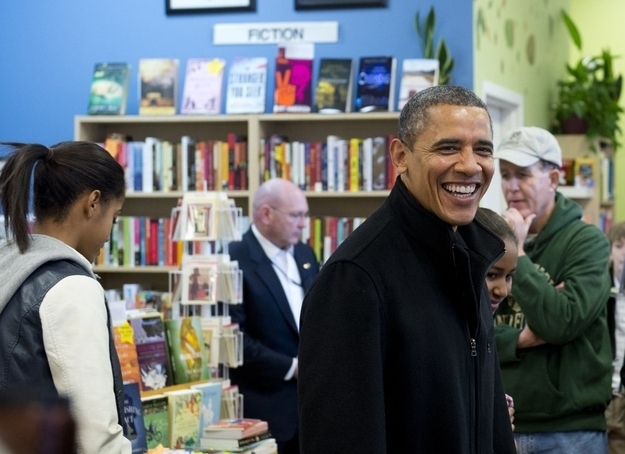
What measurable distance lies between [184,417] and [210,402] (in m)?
0.25

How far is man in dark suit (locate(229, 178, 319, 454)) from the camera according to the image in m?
4.24

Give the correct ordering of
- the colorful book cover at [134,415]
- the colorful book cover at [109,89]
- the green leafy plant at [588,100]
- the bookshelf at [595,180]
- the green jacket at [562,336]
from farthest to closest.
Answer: the green leafy plant at [588,100] < the bookshelf at [595,180] < the colorful book cover at [109,89] < the colorful book cover at [134,415] < the green jacket at [562,336]

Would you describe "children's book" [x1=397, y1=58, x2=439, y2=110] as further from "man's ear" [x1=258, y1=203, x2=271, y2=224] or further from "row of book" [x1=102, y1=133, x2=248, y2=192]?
"man's ear" [x1=258, y1=203, x2=271, y2=224]

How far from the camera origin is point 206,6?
628cm

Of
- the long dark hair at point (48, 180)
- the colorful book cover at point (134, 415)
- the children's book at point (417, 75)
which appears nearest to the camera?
the long dark hair at point (48, 180)

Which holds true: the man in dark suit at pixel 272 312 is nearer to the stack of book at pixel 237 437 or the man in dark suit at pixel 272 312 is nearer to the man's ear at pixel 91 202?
the stack of book at pixel 237 437

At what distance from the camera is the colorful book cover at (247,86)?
6.04 m

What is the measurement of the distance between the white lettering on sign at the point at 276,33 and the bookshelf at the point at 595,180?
2.63 meters

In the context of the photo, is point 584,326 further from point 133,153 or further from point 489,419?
point 133,153

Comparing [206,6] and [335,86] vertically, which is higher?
[206,6]

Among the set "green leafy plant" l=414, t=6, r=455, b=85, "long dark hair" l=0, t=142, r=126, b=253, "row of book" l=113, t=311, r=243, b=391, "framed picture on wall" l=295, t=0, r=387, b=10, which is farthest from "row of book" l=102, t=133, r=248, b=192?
"long dark hair" l=0, t=142, r=126, b=253

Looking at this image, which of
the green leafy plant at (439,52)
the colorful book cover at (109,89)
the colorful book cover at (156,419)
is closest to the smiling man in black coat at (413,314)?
the colorful book cover at (156,419)

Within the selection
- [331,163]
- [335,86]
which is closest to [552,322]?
[331,163]

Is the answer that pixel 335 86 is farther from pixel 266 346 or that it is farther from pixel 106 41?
pixel 266 346
